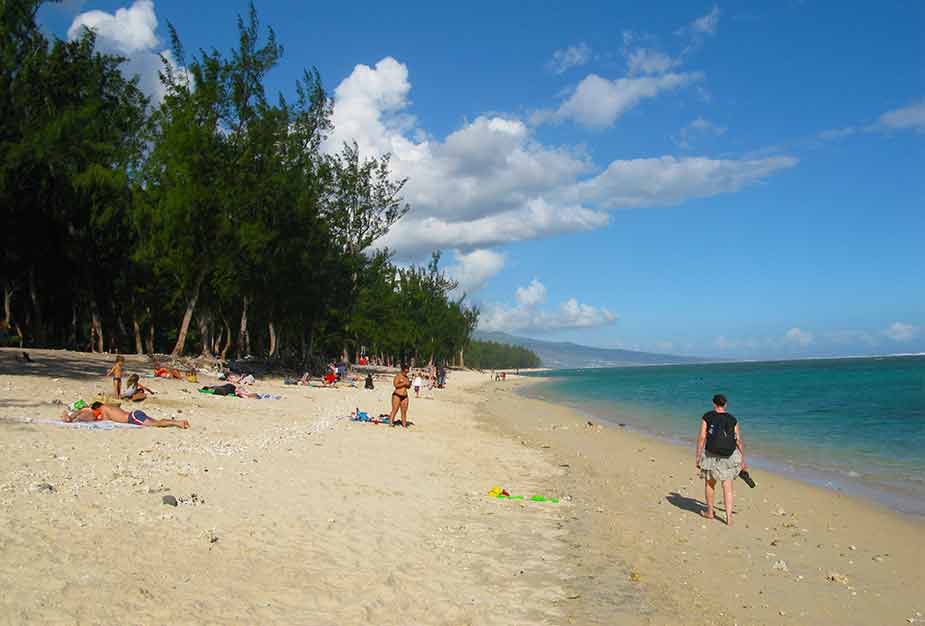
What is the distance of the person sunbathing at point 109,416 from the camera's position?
11.9m

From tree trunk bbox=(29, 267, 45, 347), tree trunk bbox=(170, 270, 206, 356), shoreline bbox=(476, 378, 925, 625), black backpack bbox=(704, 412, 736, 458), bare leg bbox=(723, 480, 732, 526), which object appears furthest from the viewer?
tree trunk bbox=(29, 267, 45, 347)

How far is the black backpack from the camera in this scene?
1014 centimetres

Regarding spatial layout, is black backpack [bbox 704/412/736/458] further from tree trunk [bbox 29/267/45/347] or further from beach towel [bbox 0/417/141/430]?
tree trunk [bbox 29/267/45/347]

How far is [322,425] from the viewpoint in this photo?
666 inches

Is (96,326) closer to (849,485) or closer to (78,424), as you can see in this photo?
(78,424)

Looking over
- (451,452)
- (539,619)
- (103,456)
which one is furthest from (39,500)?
(451,452)

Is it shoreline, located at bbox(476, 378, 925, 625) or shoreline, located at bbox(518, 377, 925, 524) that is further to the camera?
shoreline, located at bbox(518, 377, 925, 524)

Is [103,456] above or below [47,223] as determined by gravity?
below

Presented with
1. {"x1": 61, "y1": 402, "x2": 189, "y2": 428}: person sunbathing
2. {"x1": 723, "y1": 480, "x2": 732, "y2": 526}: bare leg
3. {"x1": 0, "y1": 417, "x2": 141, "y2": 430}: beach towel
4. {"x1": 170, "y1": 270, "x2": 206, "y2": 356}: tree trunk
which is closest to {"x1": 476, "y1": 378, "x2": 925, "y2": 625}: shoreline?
{"x1": 723, "y1": 480, "x2": 732, "y2": 526}: bare leg

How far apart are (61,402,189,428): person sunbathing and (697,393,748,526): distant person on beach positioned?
401 inches

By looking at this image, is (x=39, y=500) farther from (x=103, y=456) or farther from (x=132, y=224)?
(x=132, y=224)

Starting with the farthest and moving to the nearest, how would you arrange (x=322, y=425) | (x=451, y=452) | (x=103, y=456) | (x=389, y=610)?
(x=322, y=425) → (x=451, y=452) → (x=103, y=456) → (x=389, y=610)

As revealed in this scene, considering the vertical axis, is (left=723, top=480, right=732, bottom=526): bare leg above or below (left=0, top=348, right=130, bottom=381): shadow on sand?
below

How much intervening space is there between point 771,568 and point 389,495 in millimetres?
5352
